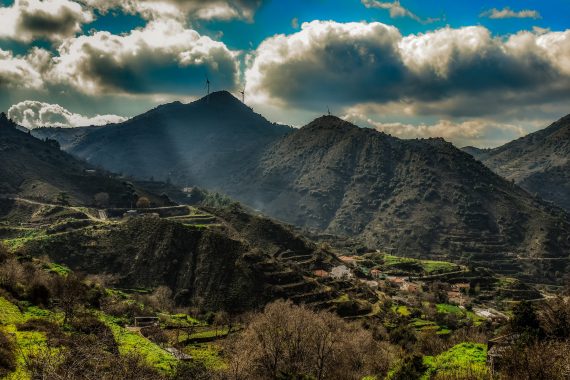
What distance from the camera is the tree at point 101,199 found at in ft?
605

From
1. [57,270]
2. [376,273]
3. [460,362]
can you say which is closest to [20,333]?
[460,362]

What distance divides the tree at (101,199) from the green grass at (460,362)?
570 feet

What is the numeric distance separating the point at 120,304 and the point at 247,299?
82.6ft

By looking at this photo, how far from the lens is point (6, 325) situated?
30.6 meters

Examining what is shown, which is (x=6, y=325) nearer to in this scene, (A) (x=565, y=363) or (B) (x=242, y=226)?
(A) (x=565, y=363)

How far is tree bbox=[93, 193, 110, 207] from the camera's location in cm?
18427

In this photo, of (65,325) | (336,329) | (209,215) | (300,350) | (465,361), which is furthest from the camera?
(209,215)

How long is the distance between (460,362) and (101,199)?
182 metres

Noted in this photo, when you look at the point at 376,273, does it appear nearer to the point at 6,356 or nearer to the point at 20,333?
the point at 20,333

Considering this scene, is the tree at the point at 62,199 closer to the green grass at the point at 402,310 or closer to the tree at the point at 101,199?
the tree at the point at 101,199

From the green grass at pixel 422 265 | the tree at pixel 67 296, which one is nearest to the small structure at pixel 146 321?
the tree at pixel 67 296

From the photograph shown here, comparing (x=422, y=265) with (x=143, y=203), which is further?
(x=143, y=203)

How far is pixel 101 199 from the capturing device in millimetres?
187625

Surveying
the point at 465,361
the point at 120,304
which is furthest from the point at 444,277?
the point at 465,361
